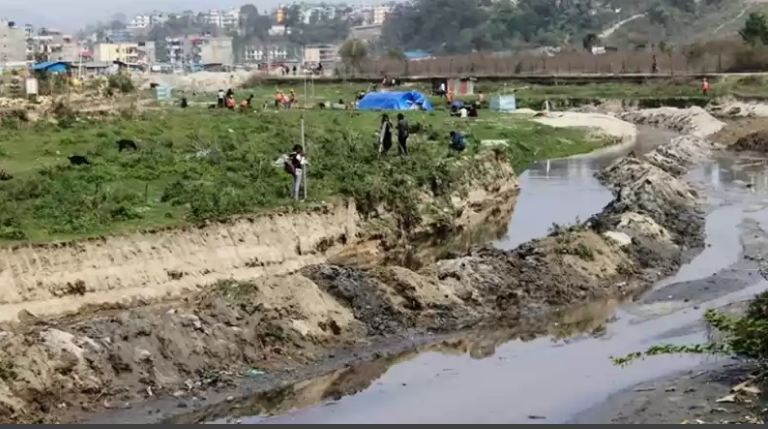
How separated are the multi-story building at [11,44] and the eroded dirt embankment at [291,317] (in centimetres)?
8786

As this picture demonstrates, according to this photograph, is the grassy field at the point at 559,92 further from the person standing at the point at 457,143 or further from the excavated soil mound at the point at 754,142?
the person standing at the point at 457,143

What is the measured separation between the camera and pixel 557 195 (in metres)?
42.8

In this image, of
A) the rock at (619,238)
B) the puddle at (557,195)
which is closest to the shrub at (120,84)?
the puddle at (557,195)

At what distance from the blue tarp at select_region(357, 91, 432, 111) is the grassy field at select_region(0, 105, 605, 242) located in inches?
730

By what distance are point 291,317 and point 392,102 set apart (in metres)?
46.9

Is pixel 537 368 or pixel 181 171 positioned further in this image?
pixel 181 171

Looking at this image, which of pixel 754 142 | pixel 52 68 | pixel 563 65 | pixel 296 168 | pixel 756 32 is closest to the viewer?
pixel 296 168

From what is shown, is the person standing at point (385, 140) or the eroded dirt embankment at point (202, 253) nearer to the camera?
the eroded dirt embankment at point (202, 253)

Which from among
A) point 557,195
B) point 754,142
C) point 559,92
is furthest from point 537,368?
point 559,92

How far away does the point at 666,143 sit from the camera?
6022 centimetres

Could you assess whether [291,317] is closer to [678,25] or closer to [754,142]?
[754,142]

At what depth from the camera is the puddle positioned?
35.4 m

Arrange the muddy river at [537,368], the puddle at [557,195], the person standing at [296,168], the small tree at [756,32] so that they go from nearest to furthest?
the muddy river at [537,368]
the person standing at [296,168]
the puddle at [557,195]
the small tree at [756,32]

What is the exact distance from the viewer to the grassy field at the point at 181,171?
24.8 meters
